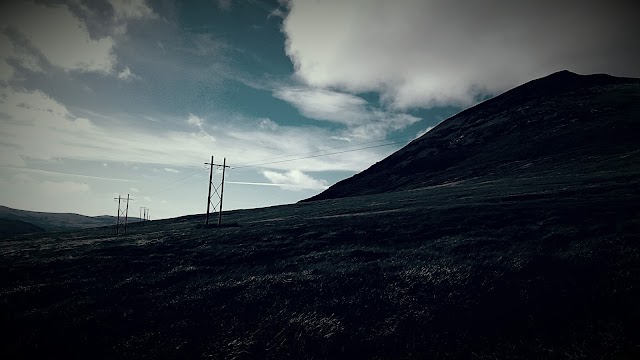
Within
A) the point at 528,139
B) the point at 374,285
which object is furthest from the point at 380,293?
the point at 528,139

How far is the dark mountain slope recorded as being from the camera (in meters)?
65.2

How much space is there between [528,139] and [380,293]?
276 ft

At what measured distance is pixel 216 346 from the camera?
1972 cm

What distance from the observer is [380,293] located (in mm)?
22641

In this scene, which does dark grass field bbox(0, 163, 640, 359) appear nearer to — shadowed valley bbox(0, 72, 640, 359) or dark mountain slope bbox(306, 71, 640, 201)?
shadowed valley bbox(0, 72, 640, 359)

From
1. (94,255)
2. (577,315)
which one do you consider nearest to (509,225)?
(577,315)

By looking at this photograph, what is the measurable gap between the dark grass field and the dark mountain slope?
2896 centimetres

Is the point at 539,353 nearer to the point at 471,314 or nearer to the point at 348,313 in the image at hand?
the point at 471,314

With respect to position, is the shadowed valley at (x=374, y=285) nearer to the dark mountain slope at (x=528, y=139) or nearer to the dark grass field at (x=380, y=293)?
the dark grass field at (x=380, y=293)

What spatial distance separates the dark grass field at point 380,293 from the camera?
1705cm

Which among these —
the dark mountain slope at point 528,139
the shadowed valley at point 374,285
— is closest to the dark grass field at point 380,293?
the shadowed valley at point 374,285

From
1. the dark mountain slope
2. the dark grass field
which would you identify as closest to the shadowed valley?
the dark grass field

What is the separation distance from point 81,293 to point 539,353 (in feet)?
107

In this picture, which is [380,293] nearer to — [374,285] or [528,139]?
[374,285]
